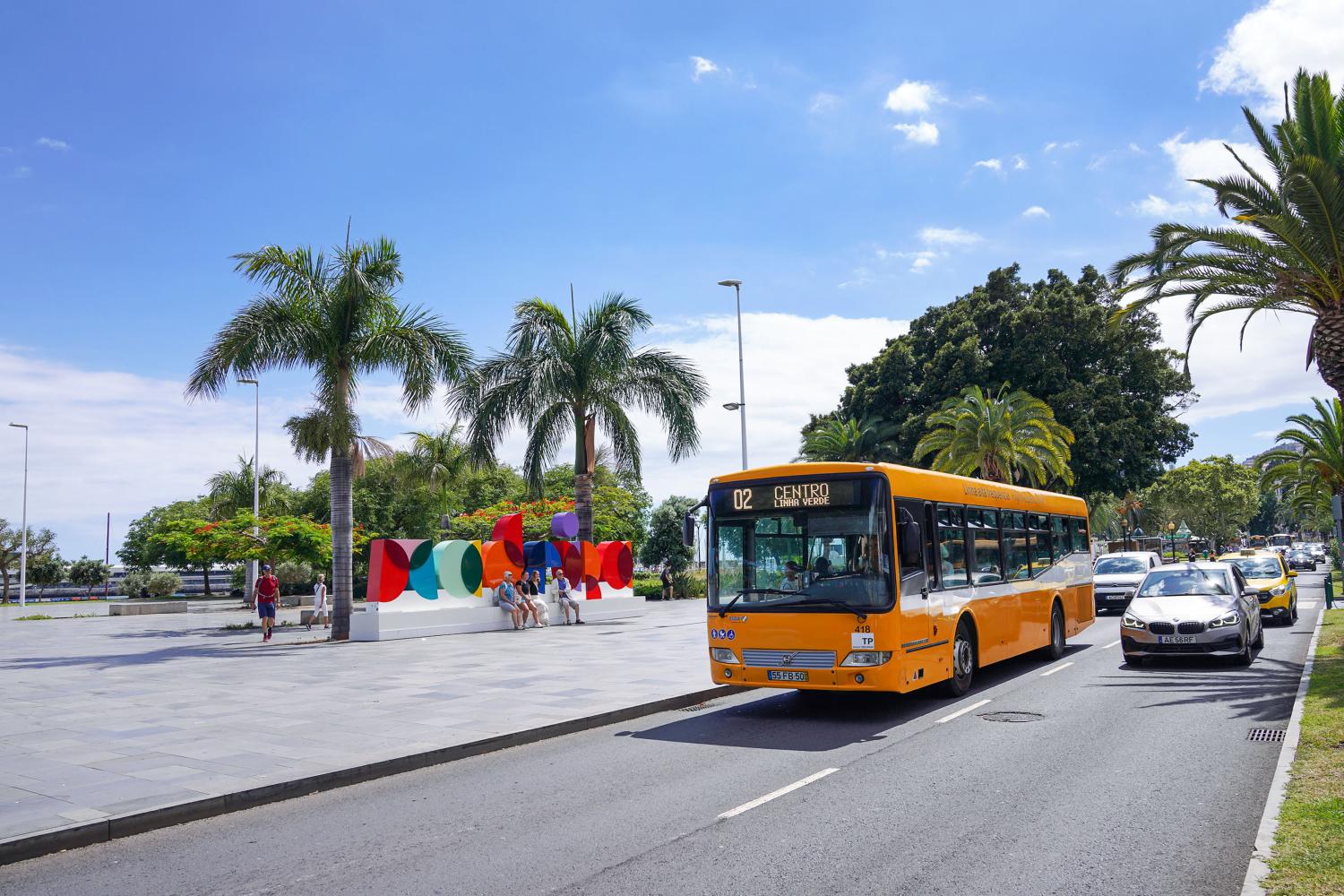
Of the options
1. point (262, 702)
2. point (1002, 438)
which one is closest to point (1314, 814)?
point (262, 702)

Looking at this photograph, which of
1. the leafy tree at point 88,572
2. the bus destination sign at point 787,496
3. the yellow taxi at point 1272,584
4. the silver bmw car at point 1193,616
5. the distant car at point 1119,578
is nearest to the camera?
the bus destination sign at point 787,496

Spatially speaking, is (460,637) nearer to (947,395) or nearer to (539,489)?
(539,489)

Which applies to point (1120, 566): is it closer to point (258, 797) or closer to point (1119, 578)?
point (1119, 578)

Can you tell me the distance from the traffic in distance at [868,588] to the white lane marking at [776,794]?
2303mm

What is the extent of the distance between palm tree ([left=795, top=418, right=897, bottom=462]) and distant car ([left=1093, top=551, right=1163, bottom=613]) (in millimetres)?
21445

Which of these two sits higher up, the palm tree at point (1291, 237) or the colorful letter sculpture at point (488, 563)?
the palm tree at point (1291, 237)

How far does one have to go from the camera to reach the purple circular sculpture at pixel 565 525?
30.4 m

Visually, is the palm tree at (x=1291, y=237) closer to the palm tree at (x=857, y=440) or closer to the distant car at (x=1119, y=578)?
the distant car at (x=1119, y=578)

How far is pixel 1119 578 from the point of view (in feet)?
85.2

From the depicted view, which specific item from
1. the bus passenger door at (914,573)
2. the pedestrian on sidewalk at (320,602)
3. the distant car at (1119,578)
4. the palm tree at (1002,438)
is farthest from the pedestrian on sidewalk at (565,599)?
the palm tree at (1002,438)

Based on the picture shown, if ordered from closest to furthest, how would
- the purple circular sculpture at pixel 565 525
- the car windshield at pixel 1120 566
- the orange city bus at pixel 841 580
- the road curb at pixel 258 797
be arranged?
the road curb at pixel 258 797
the orange city bus at pixel 841 580
the car windshield at pixel 1120 566
the purple circular sculpture at pixel 565 525

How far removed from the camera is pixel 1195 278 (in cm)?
1633

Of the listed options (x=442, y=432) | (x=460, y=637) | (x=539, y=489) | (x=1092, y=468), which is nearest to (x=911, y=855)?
(x=460, y=637)

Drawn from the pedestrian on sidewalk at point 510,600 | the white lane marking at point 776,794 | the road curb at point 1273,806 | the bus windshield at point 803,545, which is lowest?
the white lane marking at point 776,794
